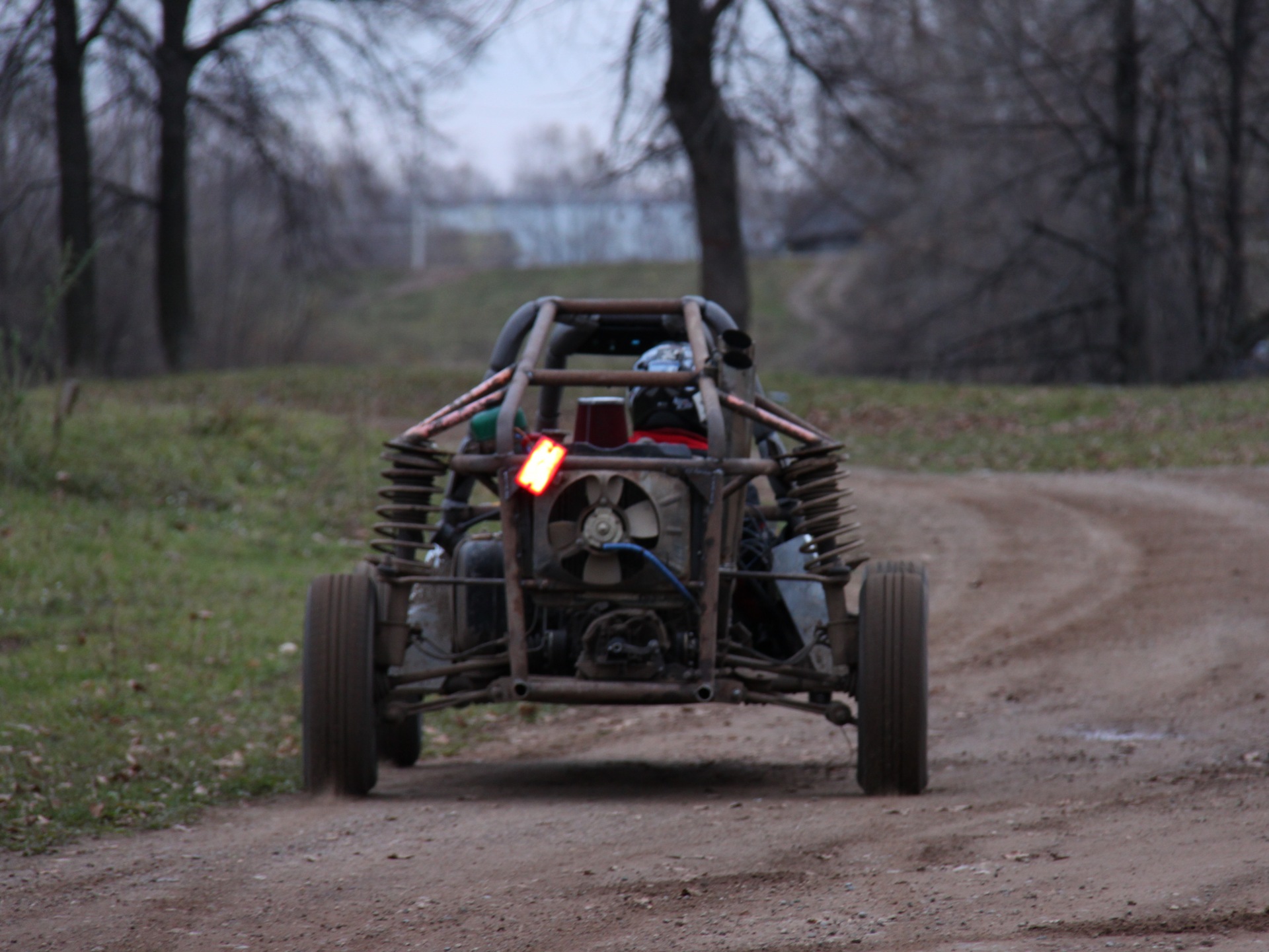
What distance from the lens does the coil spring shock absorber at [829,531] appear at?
511 centimetres

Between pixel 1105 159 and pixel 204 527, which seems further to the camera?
pixel 1105 159

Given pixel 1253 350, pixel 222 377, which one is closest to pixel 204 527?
pixel 222 377

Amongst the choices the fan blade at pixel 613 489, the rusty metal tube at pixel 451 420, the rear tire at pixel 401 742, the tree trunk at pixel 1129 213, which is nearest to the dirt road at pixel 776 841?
the rear tire at pixel 401 742

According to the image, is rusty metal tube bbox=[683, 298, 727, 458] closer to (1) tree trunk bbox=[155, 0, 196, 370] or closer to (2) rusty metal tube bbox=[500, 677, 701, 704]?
(2) rusty metal tube bbox=[500, 677, 701, 704]

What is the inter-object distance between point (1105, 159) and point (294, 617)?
18.9 metres

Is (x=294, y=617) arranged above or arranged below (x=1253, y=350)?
below

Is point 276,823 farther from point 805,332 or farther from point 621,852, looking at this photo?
point 805,332

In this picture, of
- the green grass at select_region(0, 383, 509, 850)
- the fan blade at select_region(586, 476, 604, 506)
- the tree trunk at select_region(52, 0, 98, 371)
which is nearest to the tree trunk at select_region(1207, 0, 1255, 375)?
the green grass at select_region(0, 383, 509, 850)

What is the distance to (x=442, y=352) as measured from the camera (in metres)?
50.8

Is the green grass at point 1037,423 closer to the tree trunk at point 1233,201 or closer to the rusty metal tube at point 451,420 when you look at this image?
the tree trunk at point 1233,201

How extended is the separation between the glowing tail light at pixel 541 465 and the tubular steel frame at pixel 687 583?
0.17ft

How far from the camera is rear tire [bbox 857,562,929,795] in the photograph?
4.92 m

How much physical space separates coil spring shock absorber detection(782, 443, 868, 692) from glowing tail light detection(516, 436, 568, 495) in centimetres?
101

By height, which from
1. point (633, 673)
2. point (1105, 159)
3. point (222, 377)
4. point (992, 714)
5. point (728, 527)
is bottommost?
point (992, 714)
